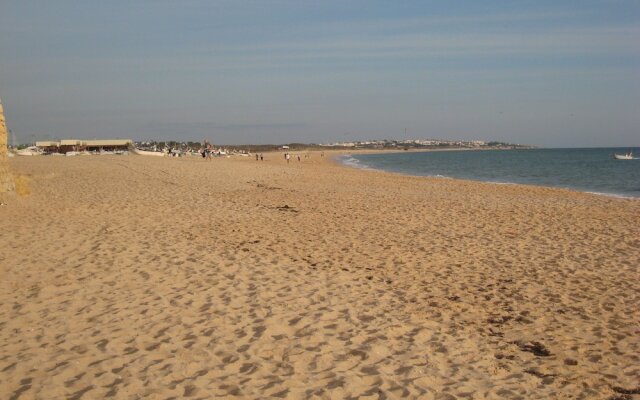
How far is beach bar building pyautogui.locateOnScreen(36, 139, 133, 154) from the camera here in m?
68.6

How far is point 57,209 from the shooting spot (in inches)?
513

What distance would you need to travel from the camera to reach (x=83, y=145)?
71.1 metres

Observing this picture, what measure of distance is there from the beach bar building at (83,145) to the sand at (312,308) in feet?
206

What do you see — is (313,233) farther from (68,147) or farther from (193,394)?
(68,147)

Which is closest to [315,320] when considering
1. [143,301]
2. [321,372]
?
[321,372]

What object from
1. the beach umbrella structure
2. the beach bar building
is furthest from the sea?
the beach bar building

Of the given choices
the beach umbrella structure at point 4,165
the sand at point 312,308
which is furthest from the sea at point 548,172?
the beach umbrella structure at point 4,165

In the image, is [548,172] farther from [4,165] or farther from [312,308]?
[312,308]

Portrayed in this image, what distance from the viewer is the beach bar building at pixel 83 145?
68562 mm

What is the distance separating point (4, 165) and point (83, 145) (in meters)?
61.2

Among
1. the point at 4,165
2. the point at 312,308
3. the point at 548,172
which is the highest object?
the point at 4,165

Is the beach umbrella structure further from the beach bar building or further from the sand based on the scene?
the beach bar building

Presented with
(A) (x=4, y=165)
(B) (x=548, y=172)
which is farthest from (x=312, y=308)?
(B) (x=548, y=172)

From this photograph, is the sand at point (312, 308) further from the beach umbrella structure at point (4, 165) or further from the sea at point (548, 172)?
the sea at point (548, 172)
